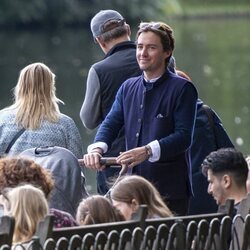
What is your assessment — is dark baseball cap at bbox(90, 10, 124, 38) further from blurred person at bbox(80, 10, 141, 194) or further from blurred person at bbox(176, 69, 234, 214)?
blurred person at bbox(176, 69, 234, 214)

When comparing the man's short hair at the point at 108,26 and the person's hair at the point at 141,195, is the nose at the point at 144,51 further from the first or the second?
the person's hair at the point at 141,195

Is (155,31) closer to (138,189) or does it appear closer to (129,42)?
(129,42)

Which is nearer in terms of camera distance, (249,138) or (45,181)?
(45,181)

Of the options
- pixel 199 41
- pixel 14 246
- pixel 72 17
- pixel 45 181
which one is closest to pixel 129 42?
pixel 45 181

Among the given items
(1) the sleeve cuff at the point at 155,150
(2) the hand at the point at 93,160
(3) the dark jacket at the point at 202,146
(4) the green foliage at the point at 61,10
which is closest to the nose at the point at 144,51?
(1) the sleeve cuff at the point at 155,150

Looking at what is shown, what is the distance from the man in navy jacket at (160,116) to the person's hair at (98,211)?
4.44 ft

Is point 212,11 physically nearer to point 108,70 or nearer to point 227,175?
point 108,70

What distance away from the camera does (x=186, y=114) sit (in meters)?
7.20

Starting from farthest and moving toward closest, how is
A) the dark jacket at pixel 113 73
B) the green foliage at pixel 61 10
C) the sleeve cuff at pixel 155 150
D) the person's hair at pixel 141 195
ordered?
the green foliage at pixel 61 10
the dark jacket at pixel 113 73
the sleeve cuff at pixel 155 150
the person's hair at pixel 141 195

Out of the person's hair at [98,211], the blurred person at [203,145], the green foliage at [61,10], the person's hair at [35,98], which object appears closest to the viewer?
the person's hair at [98,211]

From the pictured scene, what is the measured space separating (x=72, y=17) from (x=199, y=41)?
1324 cm

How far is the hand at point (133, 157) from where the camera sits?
6.88 metres

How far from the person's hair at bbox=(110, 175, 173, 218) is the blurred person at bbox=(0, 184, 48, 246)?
0.73m

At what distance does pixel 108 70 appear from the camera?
8031 millimetres
